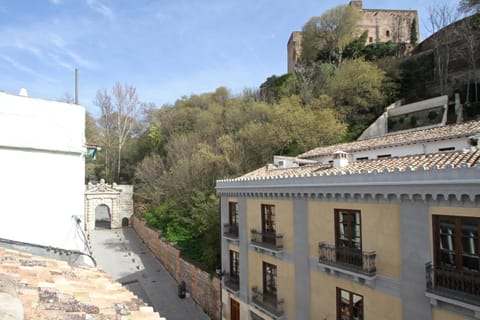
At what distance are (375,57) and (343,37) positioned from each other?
6129mm

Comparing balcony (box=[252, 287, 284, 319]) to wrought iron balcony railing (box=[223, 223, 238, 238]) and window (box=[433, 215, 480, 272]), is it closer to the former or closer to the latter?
wrought iron balcony railing (box=[223, 223, 238, 238])

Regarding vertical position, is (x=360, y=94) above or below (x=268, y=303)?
above

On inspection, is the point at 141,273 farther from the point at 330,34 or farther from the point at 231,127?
the point at 330,34

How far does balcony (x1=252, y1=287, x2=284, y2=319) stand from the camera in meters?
11.0

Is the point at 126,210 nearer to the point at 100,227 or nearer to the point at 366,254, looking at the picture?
the point at 100,227

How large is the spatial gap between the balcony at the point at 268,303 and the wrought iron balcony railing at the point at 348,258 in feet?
9.63

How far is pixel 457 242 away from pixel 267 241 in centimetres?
640

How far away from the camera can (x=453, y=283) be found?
641cm

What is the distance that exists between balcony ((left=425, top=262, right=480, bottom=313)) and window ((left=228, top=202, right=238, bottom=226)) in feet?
28.2

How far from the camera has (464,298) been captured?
242 inches

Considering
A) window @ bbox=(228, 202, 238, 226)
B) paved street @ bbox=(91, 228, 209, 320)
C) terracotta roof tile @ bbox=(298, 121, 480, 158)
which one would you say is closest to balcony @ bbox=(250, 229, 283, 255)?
window @ bbox=(228, 202, 238, 226)

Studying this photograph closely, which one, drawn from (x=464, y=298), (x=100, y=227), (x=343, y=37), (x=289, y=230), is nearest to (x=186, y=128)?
(x=100, y=227)

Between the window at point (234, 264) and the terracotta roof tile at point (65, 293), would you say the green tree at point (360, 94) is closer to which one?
the window at point (234, 264)

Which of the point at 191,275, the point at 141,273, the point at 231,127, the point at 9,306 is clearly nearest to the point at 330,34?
the point at 231,127
